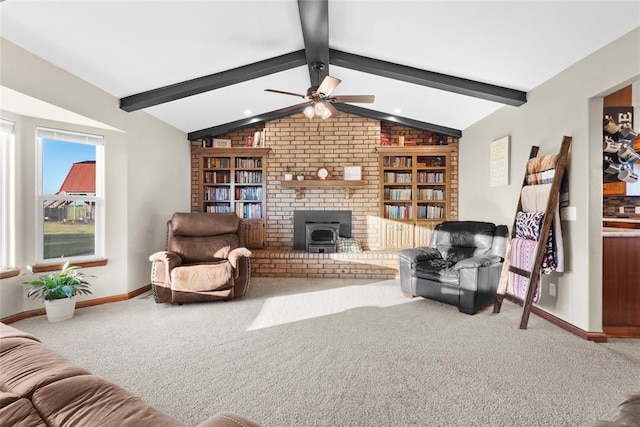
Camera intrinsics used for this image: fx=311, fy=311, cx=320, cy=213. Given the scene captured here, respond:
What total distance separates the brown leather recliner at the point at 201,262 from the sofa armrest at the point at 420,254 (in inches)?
75.7

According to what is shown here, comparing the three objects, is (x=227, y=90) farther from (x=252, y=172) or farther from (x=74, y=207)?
(x=74, y=207)

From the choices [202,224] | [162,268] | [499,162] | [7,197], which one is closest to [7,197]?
[7,197]

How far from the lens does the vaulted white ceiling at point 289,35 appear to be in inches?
90.5

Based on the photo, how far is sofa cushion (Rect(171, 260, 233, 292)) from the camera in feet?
11.3

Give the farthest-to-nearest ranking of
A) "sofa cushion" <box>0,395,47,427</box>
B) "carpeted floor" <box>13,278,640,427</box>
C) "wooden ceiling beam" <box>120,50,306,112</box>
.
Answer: "wooden ceiling beam" <box>120,50,306,112</box> → "carpeted floor" <box>13,278,640,427</box> → "sofa cushion" <box>0,395,47,427</box>

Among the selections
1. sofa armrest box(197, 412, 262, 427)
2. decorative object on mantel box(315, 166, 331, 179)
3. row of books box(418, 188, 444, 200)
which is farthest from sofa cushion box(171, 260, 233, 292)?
row of books box(418, 188, 444, 200)

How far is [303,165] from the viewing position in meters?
5.76

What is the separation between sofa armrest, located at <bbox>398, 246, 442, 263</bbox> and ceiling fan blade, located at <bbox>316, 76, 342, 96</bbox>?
2.09 m

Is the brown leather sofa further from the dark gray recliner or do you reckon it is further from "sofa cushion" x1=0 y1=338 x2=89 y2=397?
the dark gray recliner

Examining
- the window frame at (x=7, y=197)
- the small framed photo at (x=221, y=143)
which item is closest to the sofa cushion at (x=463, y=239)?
the small framed photo at (x=221, y=143)

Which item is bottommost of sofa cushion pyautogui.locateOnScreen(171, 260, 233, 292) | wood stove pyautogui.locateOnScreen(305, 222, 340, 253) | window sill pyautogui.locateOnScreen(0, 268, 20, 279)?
sofa cushion pyautogui.locateOnScreen(171, 260, 233, 292)

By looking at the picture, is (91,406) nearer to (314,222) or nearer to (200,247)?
(200,247)

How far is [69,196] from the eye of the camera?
3.55 m

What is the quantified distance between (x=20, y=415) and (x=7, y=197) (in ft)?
10.7
